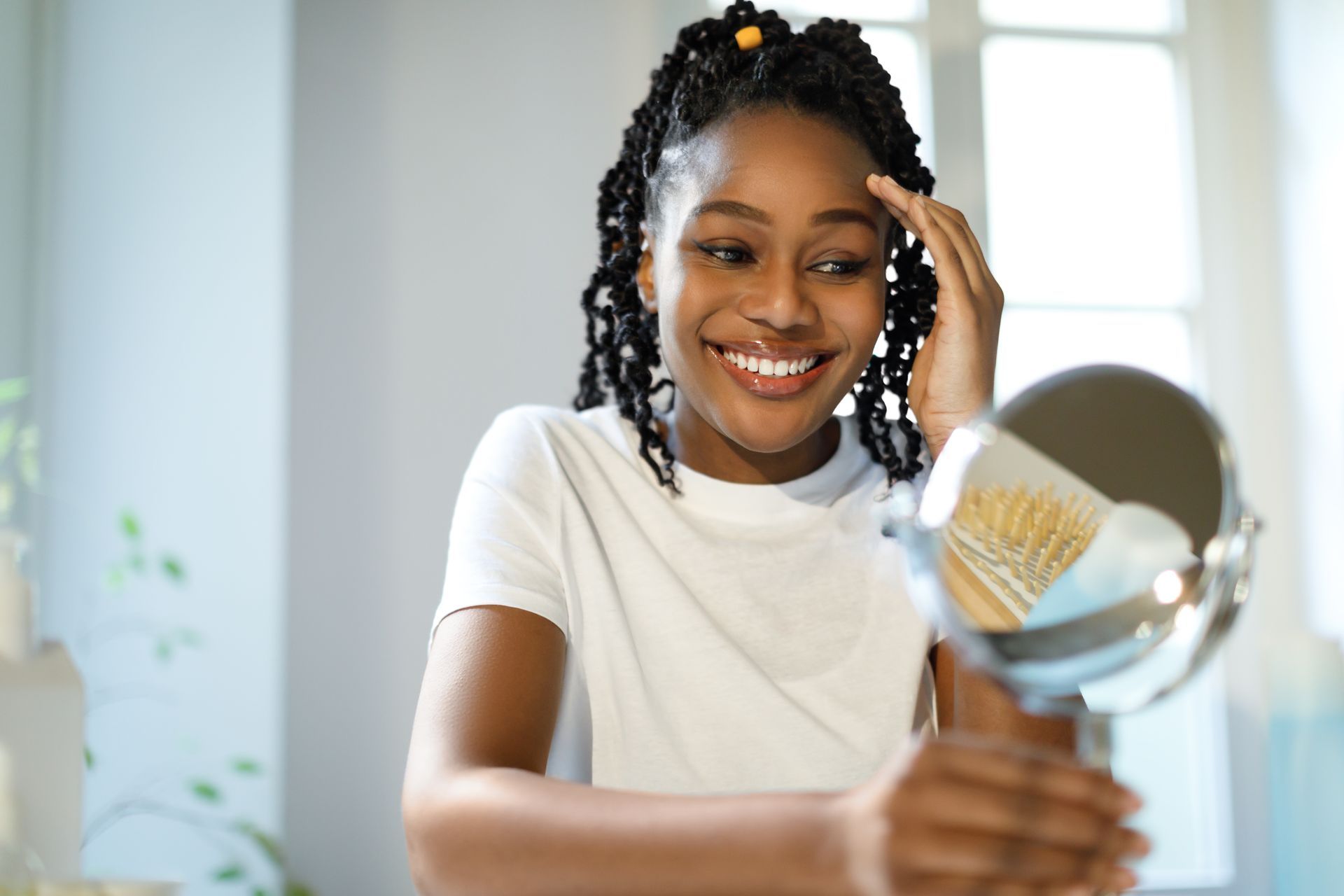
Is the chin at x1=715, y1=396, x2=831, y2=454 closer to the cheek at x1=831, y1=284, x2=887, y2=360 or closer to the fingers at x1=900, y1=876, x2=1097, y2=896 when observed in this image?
the cheek at x1=831, y1=284, x2=887, y2=360

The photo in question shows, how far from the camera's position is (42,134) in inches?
62.1

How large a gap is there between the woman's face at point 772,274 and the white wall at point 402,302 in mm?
824

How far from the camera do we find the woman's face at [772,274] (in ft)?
2.93

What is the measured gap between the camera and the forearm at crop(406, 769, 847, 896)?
0.41 metres

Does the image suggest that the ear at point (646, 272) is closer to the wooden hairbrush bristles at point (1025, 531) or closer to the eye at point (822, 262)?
the eye at point (822, 262)

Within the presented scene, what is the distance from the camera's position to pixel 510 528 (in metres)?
0.91

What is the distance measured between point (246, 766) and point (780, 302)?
38.1 inches

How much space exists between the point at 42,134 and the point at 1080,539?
153cm

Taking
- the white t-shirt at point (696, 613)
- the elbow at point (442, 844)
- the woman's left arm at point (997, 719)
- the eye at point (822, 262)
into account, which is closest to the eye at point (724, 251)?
the eye at point (822, 262)

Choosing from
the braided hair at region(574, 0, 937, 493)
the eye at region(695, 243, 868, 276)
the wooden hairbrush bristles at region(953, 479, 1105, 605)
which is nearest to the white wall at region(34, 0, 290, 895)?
the braided hair at region(574, 0, 937, 493)

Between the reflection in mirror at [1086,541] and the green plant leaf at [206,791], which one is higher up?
the reflection in mirror at [1086,541]

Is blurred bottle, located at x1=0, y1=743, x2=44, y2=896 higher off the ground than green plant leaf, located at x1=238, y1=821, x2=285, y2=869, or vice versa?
blurred bottle, located at x1=0, y1=743, x2=44, y2=896

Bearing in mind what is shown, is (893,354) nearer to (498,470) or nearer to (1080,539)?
(498,470)

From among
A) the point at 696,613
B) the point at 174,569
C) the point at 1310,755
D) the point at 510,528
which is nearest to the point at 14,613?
the point at 510,528
